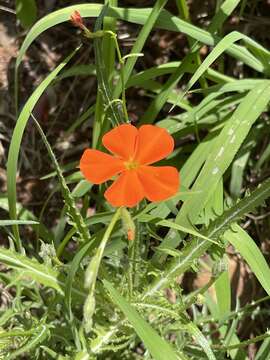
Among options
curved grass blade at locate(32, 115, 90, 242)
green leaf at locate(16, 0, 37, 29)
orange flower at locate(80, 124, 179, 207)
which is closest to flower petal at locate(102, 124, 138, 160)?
orange flower at locate(80, 124, 179, 207)

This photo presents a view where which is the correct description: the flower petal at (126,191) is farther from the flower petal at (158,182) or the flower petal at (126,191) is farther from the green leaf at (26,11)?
the green leaf at (26,11)

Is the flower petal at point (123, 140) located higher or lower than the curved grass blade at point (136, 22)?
lower

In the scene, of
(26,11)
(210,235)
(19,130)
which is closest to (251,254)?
(210,235)

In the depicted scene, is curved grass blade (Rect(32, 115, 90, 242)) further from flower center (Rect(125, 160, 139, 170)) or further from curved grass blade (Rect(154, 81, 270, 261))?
curved grass blade (Rect(154, 81, 270, 261))

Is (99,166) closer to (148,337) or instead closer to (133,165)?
(133,165)

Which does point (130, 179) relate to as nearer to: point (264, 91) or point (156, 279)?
point (156, 279)

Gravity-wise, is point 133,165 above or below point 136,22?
below

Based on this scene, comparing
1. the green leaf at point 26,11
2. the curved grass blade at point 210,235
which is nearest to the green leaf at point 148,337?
the curved grass blade at point 210,235

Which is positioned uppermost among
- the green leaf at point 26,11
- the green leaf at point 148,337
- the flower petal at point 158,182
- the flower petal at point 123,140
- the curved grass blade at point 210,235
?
the green leaf at point 26,11
